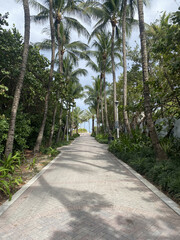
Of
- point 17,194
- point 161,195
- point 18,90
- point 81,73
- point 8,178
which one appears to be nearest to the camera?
point 161,195

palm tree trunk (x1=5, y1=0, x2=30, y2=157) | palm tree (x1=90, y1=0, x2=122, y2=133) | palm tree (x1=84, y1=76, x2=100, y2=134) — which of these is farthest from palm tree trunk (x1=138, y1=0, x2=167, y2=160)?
palm tree (x1=84, y1=76, x2=100, y2=134)

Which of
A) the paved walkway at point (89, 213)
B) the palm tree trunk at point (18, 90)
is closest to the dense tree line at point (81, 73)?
the palm tree trunk at point (18, 90)

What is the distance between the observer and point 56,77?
10570 millimetres

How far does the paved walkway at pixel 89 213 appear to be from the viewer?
9.07ft

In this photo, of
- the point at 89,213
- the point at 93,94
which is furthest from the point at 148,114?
the point at 93,94

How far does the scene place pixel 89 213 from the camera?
340cm

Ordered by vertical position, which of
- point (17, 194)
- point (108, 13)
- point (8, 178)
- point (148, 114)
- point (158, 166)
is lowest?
point (17, 194)

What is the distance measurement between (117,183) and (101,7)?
14136 millimetres

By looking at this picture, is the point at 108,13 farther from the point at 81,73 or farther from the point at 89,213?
the point at 89,213

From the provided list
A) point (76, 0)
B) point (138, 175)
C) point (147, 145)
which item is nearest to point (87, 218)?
point (138, 175)

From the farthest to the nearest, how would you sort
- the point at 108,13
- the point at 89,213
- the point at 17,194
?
the point at 108,13 < the point at 17,194 < the point at 89,213

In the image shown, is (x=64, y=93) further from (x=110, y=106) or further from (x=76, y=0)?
(x=110, y=106)

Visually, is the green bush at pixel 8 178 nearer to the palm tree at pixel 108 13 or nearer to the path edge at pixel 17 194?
the path edge at pixel 17 194

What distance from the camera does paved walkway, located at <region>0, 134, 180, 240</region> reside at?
277 centimetres
